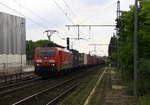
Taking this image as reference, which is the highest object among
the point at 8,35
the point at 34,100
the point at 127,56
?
the point at 8,35

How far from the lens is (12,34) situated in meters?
65.0

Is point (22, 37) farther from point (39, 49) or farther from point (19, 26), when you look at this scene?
point (39, 49)

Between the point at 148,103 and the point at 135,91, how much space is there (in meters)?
3.55

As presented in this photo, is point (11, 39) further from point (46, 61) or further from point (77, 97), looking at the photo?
point (77, 97)

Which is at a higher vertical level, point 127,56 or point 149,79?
point 127,56

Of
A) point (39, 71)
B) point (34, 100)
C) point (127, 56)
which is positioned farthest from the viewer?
point (39, 71)

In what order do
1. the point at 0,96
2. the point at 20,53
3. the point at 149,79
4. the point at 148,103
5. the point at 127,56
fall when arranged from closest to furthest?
the point at 148,103 < the point at 0,96 < the point at 149,79 < the point at 127,56 < the point at 20,53

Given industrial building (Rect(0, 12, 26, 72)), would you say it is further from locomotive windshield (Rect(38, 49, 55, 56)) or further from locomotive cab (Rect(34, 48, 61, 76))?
locomotive cab (Rect(34, 48, 61, 76))

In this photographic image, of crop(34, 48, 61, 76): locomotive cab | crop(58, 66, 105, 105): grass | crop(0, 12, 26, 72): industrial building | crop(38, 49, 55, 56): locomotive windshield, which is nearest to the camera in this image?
crop(58, 66, 105, 105): grass

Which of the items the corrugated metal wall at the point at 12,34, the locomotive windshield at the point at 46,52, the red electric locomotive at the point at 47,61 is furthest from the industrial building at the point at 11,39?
the red electric locomotive at the point at 47,61

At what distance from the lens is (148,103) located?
13547 mm

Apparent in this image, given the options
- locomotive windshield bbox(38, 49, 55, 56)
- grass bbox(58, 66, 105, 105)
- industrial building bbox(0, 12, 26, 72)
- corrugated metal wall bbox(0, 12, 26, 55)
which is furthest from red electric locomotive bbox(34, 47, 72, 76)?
corrugated metal wall bbox(0, 12, 26, 55)

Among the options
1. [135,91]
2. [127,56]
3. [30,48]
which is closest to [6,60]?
[127,56]

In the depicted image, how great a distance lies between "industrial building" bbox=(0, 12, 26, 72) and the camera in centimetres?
5978
